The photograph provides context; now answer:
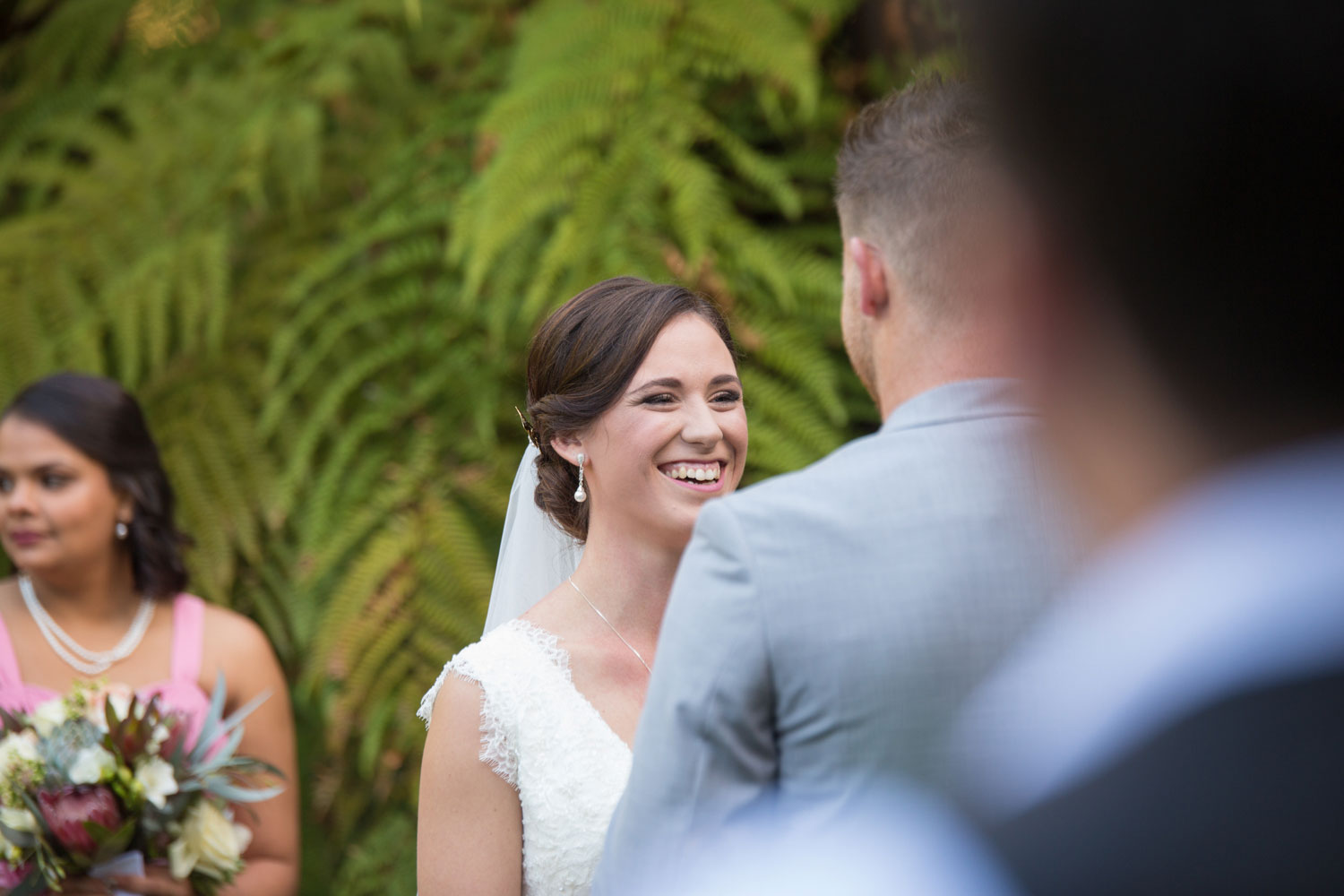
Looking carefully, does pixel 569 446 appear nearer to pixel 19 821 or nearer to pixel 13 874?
pixel 19 821

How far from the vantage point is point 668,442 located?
8.01 ft

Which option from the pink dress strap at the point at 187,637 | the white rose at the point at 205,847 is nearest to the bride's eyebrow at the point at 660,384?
the white rose at the point at 205,847

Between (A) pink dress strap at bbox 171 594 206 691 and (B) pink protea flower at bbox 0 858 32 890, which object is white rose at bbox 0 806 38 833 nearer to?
(B) pink protea flower at bbox 0 858 32 890

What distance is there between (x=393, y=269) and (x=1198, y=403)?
156 inches

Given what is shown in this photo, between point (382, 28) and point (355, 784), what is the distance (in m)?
3.19

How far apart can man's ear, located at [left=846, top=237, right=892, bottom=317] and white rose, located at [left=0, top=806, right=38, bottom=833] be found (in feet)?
7.68

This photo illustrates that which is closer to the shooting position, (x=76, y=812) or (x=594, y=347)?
(x=594, y=347)

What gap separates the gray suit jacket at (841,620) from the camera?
3.84 feet

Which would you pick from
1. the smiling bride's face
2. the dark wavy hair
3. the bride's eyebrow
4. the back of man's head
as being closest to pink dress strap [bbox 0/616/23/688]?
the dark wavy hair

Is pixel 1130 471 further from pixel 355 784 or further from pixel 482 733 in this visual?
pixel 355 784

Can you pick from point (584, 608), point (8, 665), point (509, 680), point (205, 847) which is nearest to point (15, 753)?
point (205, 847)

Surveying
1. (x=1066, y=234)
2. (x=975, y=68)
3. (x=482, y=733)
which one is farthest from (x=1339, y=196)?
(x=482, y=733)

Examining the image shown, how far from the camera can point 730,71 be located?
165 inches

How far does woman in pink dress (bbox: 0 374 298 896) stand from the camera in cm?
332
